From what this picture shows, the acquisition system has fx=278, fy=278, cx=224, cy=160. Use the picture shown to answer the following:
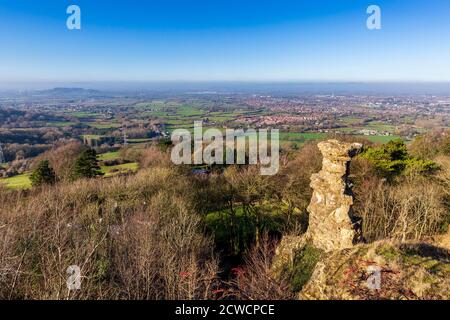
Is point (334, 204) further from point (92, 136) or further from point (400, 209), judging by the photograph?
point (92, 136)

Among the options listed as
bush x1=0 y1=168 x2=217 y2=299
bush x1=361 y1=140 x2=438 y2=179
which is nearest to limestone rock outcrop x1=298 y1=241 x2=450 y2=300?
bush x1=0 y1=168 x2=217 y2=299

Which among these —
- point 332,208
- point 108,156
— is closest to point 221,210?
point 332,208

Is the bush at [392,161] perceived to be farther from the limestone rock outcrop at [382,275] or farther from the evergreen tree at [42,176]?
the evergreen tree at [42,176]

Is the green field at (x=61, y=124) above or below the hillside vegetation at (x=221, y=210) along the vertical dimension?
above

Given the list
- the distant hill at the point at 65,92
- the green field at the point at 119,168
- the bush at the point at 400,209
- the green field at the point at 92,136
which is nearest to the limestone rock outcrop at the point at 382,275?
the bush at the point at 400,209

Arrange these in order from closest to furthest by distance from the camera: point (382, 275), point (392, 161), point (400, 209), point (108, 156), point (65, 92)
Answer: point (382, 275), point (400, 209), point (392, 161), point (108, 156), point (65, 92)
